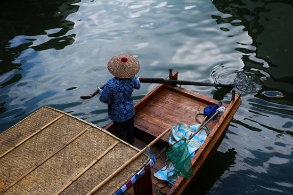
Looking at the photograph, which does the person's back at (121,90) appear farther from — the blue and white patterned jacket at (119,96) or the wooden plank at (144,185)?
the wooden plank at (144,185)

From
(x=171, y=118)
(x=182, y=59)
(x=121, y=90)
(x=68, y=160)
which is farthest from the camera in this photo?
(x=182, y=59)

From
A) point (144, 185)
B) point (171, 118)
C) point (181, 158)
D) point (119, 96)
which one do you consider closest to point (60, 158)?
point (144, 185)

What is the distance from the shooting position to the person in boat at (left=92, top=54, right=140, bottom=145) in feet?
17.5

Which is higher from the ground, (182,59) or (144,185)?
(144,185)

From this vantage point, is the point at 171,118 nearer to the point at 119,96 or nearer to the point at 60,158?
the point at 119,96

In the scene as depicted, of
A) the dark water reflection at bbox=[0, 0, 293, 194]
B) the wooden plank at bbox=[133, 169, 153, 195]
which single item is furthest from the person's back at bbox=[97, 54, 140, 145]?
the dark water reflection at bbox=[0, 0, 293, 194]

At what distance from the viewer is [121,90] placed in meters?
5.49

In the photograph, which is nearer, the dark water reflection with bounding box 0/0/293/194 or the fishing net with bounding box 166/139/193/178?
the fishing net with bounding box 166/139/193/178

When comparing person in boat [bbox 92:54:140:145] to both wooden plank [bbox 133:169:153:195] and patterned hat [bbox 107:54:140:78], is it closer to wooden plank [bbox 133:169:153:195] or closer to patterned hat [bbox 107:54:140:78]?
patterned hat [bbox 107:54:140:78]

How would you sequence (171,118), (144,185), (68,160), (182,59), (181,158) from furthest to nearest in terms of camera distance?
(182,59)
(171,118)
(181,158)
(144,185)
(68,160)

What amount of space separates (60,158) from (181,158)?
1850 millimetres

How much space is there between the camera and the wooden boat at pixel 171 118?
602cm

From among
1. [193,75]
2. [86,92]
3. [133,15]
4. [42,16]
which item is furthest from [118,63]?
[42,16]

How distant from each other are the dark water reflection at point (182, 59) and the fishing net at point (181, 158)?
1664mm
